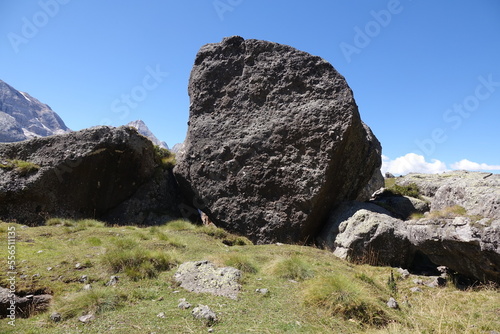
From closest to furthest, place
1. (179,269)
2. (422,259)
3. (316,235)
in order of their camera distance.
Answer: (179,269) < (422,259) < (316,235)


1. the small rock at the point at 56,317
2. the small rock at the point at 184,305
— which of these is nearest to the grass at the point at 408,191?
the small rock at the point at 184,305

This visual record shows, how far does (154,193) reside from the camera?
17.5m

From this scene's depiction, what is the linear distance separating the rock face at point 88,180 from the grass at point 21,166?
0.04 metres

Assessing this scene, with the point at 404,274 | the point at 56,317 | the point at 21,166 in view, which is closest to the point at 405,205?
the point at 404,274

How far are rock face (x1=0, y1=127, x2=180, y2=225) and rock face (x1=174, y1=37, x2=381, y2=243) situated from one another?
2.03m

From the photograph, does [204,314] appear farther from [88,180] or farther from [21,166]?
[21,166]

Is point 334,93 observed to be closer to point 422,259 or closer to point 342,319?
point 422,259

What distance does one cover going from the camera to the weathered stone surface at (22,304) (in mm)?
5902

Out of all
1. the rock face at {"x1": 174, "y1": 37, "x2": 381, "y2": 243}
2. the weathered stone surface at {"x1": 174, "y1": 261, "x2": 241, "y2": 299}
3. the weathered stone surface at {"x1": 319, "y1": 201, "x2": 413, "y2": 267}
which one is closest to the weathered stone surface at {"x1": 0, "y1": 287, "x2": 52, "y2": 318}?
the weathered stone surface at {"x1": 174, "y1": 261, "x2": 241, "y2": 299}

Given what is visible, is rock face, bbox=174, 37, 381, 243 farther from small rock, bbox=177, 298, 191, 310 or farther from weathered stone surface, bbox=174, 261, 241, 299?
small rock, bbox=177, 298, 191, 310

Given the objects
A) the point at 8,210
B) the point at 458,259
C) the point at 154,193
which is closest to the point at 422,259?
the point at 458,259

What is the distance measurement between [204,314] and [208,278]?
170 centimetres

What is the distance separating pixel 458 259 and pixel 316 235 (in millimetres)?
6361

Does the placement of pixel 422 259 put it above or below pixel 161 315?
above
